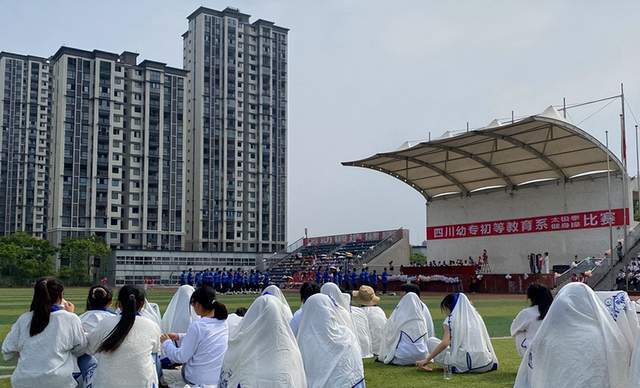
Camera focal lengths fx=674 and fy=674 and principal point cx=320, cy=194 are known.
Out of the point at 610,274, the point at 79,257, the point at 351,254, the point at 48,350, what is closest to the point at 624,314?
the point at 48,350

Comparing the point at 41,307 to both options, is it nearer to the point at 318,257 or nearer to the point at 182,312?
the point at 182,312

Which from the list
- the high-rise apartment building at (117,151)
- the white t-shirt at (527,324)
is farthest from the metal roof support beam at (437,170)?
the high-rise apartment building at (117,151)

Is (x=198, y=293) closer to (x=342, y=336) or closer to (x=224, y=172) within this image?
(x=342, y=336)

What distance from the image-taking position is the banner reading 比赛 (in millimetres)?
34000

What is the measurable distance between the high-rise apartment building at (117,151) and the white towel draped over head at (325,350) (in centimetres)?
6318

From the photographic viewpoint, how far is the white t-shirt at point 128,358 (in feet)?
15.8

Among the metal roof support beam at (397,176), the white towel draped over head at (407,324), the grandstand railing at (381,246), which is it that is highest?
the metal roof support beam at (397,176)

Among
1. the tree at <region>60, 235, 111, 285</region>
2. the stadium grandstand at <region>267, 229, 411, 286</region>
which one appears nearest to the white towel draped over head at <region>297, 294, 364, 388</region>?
the stadium grandstand at <region>267, 229, 411, 286</region>

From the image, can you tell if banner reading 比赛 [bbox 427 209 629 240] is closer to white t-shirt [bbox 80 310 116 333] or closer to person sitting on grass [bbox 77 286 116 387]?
person sitting on grass [bbox 77 286 116 387]

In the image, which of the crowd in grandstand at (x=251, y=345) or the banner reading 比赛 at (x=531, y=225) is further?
the banner reading 比赛 at (x=531, y=225)

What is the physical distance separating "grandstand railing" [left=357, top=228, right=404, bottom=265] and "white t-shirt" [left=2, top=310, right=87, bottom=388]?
43800mm

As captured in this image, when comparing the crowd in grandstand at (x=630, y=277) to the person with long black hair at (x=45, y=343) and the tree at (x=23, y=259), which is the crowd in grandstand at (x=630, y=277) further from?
the tree at (x=23, y=259)

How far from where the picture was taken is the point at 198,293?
18.2ft

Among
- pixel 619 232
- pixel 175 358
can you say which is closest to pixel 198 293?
pixel 175 358
